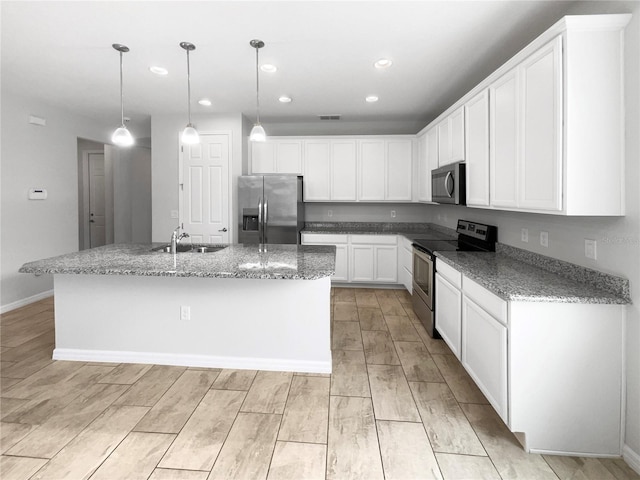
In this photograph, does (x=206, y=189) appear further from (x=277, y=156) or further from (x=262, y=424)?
(x=262, y=424)

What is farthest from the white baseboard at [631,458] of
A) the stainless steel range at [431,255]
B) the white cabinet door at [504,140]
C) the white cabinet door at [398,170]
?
the white cabinet door at [398,170]

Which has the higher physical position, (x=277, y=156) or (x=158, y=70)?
(x=158, y=70)

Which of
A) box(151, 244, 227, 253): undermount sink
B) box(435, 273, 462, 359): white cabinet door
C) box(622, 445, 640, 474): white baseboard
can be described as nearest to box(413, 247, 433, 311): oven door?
box(435, 273, 462, 359): white cabinet door

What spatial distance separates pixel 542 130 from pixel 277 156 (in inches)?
158

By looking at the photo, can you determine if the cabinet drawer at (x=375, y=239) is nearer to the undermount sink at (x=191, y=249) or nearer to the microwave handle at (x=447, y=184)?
the microwave handle at (x=447, y=184)

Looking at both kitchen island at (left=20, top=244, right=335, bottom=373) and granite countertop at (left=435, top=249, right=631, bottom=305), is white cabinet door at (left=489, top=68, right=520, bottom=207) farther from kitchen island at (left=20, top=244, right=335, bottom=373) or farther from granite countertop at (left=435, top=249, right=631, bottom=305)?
kitchen island at (left=20, top=244, right=335, bottom=373)

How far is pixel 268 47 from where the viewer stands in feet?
9.93

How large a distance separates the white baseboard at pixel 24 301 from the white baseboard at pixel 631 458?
18.6 feet

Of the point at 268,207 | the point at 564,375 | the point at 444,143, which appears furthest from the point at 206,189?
the point at 564,375

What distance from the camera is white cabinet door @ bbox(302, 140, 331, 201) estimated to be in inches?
220

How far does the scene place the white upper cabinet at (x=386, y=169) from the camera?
5496 millimetres

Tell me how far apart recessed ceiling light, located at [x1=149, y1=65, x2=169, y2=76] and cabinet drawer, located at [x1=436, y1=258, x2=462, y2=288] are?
309cm

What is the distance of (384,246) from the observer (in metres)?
5.40

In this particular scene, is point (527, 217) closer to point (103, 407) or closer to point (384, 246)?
point (384, 246)
